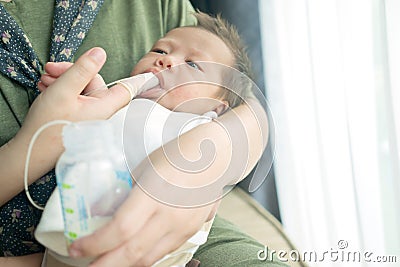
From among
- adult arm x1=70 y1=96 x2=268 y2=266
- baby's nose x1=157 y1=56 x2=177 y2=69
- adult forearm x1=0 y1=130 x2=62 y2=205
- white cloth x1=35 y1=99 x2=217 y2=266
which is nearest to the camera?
adult arm x1=70 y1=96 x2=268 y2=266

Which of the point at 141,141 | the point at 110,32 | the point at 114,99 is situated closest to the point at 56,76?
the point at 114,99

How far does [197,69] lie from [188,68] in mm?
20

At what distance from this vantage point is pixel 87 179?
80 cm

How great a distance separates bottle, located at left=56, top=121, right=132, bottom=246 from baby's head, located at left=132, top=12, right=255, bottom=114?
444 mm

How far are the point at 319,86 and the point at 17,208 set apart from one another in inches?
34.3

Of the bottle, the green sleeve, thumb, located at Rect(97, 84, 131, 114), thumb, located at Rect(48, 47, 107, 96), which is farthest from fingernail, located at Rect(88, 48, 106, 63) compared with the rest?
the green sleeve

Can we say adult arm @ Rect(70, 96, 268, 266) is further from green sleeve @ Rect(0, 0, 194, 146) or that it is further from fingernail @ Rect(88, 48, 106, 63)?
green sleeve @ Rect(0, 0, 194, 146)

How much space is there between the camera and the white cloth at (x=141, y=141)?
37.8 inches

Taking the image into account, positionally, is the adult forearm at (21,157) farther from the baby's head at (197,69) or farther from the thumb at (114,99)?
the baby's head at (197,69)

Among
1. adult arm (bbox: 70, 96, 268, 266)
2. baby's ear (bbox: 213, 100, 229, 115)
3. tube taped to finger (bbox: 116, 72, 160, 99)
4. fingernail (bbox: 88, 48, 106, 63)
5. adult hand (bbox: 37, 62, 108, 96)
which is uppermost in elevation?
fingernail (bbox: 88, 48, 106, 63)

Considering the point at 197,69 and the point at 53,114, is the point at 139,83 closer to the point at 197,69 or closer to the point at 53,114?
the point at 197,69

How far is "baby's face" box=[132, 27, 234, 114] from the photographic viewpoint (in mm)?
1270

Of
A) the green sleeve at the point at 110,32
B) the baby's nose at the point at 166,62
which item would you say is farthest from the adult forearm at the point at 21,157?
the baby's nose at the point at 166,62

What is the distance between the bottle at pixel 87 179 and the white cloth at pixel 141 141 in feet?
0.48
